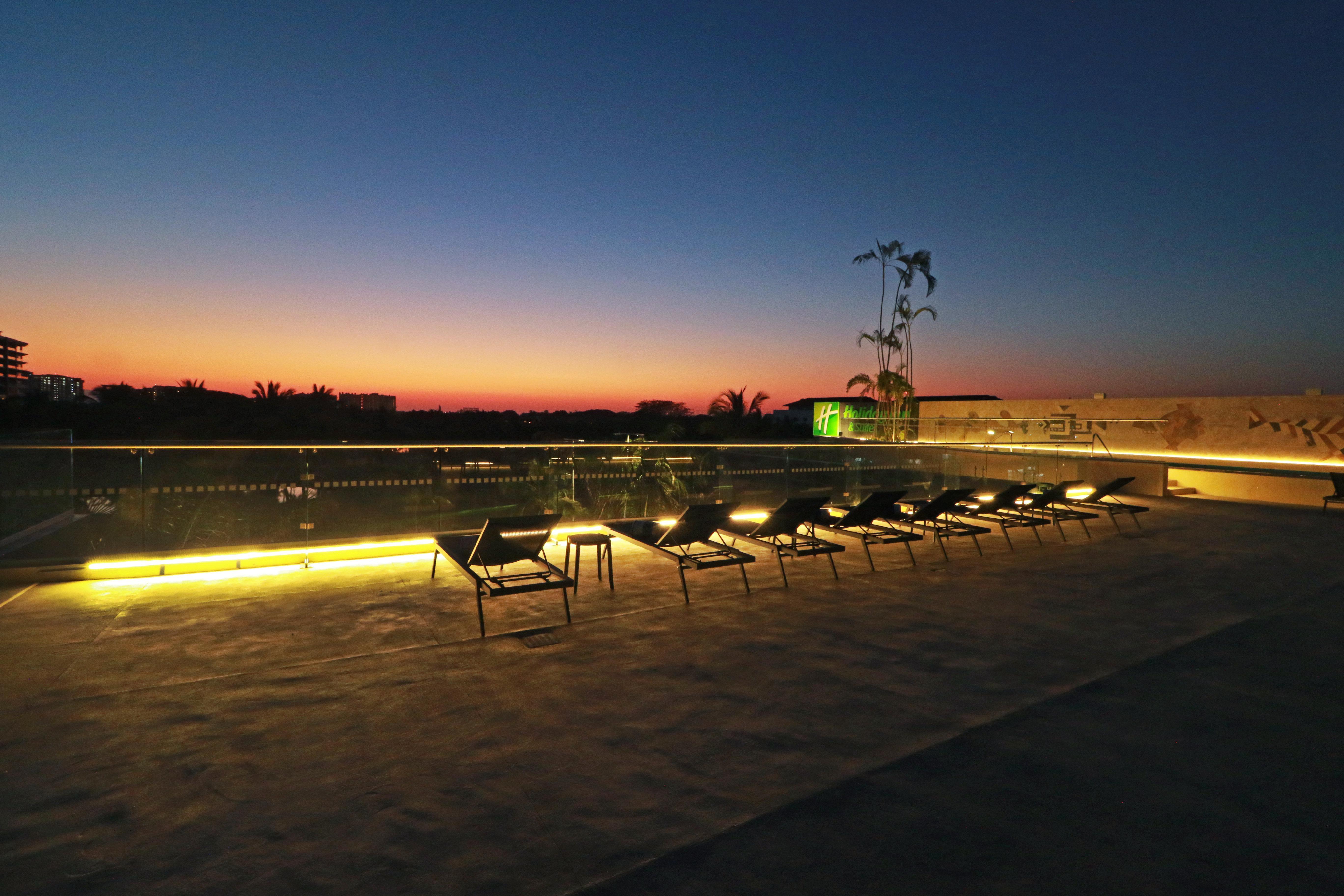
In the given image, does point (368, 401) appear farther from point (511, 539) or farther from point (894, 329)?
point (511, 539)

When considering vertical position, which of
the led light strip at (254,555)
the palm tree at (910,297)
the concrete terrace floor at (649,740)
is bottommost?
the concrete terrace floor at (649,740)

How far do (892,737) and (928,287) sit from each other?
24882mm

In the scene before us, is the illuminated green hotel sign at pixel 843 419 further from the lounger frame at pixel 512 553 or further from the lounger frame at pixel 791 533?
the lounger frame at pixel 512 553

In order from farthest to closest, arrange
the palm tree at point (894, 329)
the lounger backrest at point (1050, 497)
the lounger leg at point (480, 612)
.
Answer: the palm tree at point (894, 329) → the lounger backrest at point (1050, 497) → the lounger leg at point (480, 612)

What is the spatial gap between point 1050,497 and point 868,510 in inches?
117

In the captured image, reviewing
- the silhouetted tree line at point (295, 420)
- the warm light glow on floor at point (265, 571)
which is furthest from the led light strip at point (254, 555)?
the silhouetted tree line at point (295, 420)

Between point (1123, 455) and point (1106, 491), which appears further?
point (1123, 455)

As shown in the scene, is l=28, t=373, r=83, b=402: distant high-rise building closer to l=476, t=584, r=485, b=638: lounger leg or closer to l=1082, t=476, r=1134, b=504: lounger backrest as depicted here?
l=476, t=584, r=485, b=638: lounger leg

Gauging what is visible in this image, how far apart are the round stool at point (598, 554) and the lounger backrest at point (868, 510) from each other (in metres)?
2.34

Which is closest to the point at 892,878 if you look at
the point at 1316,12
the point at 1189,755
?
the point at 1189,755

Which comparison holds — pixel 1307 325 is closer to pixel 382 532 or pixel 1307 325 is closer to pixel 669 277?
pixel 669 277

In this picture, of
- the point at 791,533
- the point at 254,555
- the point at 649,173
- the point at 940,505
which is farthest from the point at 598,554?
the point at 649,173

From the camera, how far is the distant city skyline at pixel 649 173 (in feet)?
34.3

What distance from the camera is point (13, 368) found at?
26984 mm
